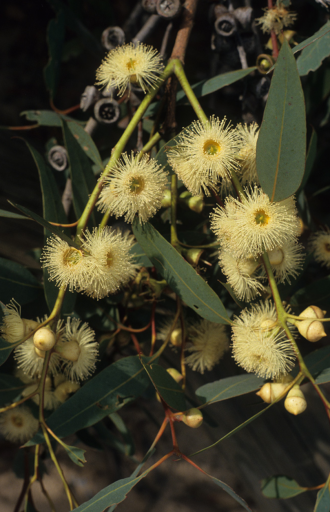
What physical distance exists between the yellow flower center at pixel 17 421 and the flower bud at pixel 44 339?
486mm

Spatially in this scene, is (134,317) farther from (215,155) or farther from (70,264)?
(215,155)

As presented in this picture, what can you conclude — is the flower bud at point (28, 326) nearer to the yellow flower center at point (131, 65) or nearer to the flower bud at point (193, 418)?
the flower bud at point (193, 418)

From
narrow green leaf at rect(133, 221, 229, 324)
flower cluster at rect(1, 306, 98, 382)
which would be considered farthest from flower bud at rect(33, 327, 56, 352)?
narrow green leaf at rect(133, 221, 229, 324)

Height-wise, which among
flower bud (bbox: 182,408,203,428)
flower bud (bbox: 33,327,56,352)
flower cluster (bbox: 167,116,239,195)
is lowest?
flower bud (bbox: 182,408,203,428)

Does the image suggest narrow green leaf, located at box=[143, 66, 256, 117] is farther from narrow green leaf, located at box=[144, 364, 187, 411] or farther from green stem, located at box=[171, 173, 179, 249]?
narrow green leaf, located at box=[144, 364, 187, 411]

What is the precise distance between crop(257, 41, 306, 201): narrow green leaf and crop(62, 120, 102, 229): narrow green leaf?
37 cm

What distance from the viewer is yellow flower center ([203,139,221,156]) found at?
1.98 feet

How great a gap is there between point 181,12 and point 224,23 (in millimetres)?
97

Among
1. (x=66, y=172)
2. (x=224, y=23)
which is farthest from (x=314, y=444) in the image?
(x=224, y=23)

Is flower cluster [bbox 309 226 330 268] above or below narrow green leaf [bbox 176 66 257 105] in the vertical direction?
below

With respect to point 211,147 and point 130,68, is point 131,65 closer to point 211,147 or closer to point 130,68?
point 130,68

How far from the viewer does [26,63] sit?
1081 mm

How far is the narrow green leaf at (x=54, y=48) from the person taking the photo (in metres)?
0.90

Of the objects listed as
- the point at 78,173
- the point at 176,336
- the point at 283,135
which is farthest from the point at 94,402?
the point at 283,135
